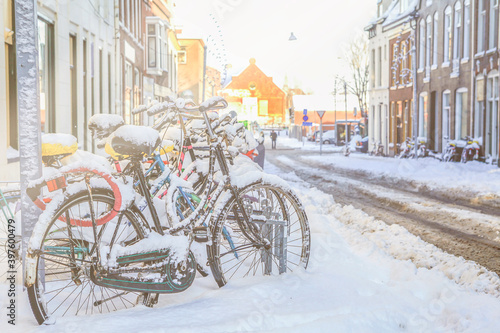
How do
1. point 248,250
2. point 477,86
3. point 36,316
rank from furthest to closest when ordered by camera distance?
point 477,86 < point 248,250 < point 36,316

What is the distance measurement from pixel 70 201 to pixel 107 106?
18437 millimetres

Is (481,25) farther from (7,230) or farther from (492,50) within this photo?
(7,230)

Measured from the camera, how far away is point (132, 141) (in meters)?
4.31

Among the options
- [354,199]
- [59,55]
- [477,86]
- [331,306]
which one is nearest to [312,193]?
[354,199]

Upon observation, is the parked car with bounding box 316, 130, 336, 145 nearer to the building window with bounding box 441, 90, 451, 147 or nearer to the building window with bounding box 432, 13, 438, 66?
the building window with bounding box 432, 13, 438, 66

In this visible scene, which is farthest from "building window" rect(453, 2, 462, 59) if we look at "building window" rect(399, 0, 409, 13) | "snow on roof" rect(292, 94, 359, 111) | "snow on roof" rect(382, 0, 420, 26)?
"snow on roof" rect(292, 94, 359, 111)

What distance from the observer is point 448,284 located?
214 inches

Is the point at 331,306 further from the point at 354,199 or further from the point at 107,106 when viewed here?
the point at 107,106

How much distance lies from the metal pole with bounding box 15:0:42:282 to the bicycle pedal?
966 millimetres

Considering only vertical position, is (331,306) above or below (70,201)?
below

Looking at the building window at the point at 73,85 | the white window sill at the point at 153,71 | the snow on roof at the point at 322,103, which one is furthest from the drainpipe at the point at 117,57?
the snow on roof at the point at 322,103

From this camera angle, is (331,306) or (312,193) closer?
(331,306)

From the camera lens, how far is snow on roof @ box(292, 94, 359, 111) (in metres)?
90.6

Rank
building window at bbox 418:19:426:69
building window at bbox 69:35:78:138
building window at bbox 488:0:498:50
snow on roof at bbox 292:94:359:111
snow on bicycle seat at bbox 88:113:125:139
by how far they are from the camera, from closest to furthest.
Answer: snow on bicycle seat at bbox 88:113:125:139 < building window at bbox 69:35:78:138 < building window at bbox 488:0:498:50 < building window at bbox 418:19:426:69 < snow on roof at bbox 292:94:359:111
